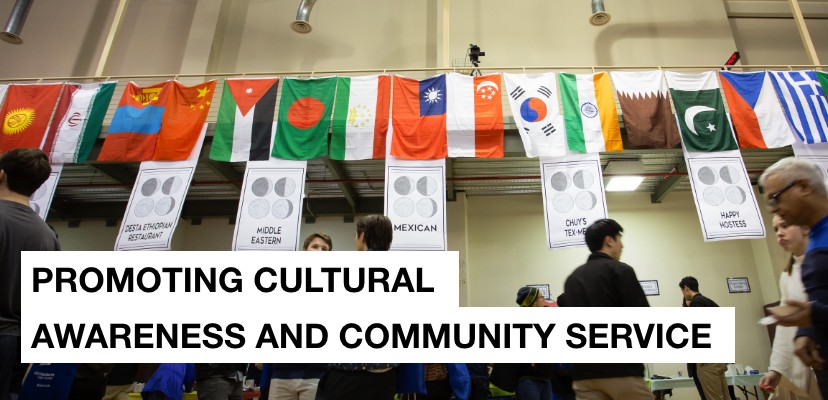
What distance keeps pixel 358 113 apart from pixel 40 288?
5.49 meters

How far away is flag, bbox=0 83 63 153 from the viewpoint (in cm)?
709

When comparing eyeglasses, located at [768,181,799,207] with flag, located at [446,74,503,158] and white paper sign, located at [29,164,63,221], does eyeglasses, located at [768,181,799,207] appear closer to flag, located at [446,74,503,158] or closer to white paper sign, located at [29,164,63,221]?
flag, located at [446,74,503,158]

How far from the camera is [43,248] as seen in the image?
76.6 inches

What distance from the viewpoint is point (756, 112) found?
22.7 feet

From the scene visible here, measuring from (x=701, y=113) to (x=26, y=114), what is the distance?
1044cm

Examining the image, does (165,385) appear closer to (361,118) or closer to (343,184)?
(361,118)

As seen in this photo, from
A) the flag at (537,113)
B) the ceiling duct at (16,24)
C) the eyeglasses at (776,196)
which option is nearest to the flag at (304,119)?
the flag at (537,113)

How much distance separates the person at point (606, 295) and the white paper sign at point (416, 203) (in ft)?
11.5

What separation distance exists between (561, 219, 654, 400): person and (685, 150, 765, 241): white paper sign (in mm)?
4322

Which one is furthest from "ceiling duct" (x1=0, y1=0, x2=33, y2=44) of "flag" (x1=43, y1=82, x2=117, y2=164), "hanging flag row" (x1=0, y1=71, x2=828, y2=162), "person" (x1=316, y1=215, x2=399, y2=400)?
"person" (x1=316, y1=215, x2=399, y2=400)

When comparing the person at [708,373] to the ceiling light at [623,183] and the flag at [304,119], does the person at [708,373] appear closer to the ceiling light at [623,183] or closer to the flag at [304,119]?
the ceiling light at [623,183]

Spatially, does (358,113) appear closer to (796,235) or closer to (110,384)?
(110,384)

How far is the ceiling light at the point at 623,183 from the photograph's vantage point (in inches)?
353

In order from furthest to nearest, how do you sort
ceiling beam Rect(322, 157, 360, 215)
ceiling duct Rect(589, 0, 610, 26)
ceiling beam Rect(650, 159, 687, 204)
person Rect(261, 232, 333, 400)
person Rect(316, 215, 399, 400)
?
ceiling beam Rect(650, 159, 687, 204)
ceiling duct Rect(589, 0, 610, 26)
ceiling beam Rect(322, 157, 360, 215)
person Rect(261, 232, 333, 400)
person Rect(316, 215, 399, 400)
